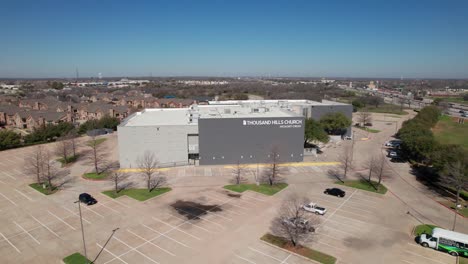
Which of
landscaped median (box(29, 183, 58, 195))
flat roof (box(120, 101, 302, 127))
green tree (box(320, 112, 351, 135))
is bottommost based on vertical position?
landscaped median (box(29, 183, 58, 195))

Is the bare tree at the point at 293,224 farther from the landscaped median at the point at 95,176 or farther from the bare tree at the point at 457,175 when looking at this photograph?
the landscaped median at the point at 95,176

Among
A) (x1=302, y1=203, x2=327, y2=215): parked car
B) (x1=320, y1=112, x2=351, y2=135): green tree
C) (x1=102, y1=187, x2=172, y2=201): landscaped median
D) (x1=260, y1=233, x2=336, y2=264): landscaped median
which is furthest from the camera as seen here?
(x1=320, y1=112, x2=351, y2=135): green tree

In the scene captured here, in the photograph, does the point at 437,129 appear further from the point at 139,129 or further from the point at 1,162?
the point at 1,162

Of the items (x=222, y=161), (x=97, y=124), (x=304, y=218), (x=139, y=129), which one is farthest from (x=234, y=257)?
(x=97, y=124)

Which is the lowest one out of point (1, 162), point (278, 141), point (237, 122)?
point (1, 162)

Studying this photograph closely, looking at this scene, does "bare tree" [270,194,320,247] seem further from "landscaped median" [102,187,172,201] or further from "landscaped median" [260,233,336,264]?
"landscaped median" [102,187,172,201]

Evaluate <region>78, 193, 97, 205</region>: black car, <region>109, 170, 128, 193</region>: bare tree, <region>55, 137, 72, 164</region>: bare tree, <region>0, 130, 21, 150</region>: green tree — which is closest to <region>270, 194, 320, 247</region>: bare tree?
<region>109, 170, 128, 193</region>: bare tree
